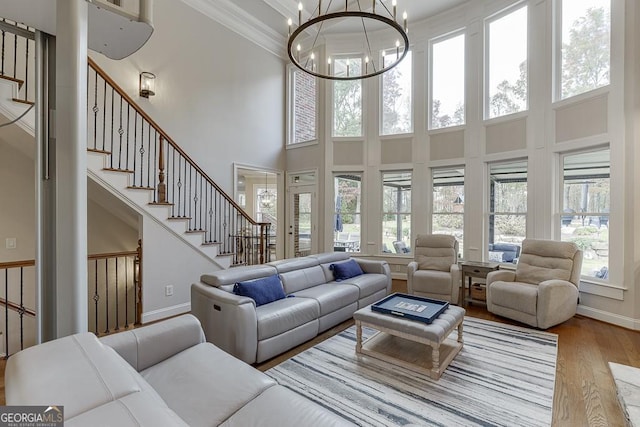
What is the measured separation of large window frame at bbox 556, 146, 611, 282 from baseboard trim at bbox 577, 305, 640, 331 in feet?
1.34

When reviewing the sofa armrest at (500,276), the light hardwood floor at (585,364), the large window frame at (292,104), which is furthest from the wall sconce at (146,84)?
the sofa armrest at (500,276)

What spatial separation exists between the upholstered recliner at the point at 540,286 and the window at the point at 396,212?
2122 mm

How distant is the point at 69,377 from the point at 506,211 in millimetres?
5657

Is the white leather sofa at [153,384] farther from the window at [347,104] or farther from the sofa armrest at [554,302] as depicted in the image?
the window at [347,104]

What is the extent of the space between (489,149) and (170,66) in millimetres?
5450

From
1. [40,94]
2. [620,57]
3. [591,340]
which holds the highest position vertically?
[620,57]

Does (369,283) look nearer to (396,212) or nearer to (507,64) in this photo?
(396,212)

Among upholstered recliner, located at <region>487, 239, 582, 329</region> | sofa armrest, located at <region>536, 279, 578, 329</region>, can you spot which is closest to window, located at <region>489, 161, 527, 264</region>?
upholstered recliner, located at <region>487, 239, 582, 329</region>

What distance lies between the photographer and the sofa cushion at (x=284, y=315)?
107 inches

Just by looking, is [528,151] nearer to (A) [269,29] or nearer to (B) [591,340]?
(B) [591,340]

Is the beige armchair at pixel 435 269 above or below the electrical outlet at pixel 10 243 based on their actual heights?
below

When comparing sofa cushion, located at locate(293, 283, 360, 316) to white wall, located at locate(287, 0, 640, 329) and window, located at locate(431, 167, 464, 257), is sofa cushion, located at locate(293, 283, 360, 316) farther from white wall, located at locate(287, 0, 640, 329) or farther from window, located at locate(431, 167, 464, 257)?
window, located at locate(431, 167, 464, 257)

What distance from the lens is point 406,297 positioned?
10.6 ft

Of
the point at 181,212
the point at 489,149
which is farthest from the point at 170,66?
the point at 489,149
